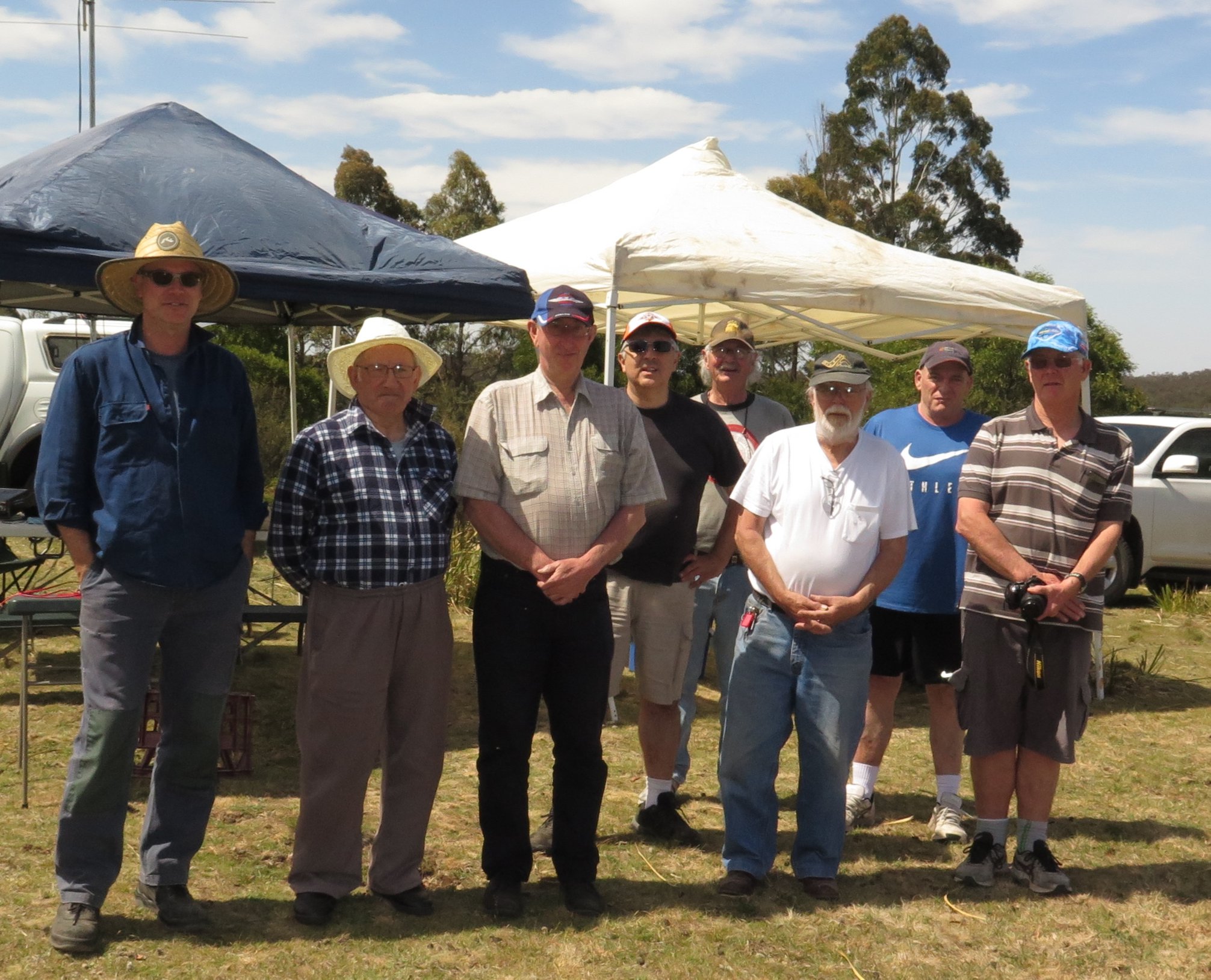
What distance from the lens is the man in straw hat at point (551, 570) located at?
379 cm

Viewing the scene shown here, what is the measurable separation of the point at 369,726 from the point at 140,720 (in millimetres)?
665

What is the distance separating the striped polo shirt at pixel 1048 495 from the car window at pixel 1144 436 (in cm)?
745

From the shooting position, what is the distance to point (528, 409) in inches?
152

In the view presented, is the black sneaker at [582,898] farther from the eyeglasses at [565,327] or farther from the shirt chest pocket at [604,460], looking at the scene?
the eyeglasses at [565,327]

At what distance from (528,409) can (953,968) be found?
7.08 feet

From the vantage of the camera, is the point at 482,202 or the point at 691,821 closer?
the point at 691,821

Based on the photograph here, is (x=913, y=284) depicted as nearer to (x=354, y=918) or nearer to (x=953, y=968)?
(x=953, y=968)

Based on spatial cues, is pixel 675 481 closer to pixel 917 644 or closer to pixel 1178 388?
pixel 917 644

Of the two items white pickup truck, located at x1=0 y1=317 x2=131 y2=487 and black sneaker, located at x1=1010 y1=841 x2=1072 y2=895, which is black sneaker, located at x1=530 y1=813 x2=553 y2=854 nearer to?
black sneaker, located at x1=1010 y1=841 x2=1072 y2=895

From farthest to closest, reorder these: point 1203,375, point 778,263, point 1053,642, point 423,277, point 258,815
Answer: point 1203,375
point 778,263
point 423,277
point 258,815
point 1053,642

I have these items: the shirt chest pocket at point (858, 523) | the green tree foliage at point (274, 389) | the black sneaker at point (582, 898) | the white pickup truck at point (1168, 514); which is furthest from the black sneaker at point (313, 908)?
the green tree foliage at point (274, 389)

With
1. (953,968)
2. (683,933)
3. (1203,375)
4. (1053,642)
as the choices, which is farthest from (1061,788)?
(1203,375)

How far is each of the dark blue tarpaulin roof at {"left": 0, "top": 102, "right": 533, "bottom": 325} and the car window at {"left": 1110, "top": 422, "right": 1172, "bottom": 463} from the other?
7499 mm

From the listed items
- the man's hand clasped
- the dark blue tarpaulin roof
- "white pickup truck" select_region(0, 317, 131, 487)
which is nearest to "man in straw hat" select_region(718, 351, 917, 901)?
the man's hand clasped
